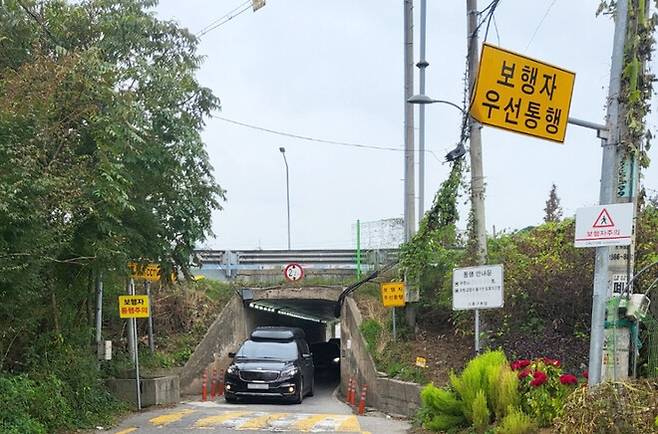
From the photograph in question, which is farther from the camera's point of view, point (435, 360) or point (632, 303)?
point (435, 360)

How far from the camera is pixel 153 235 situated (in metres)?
13.0

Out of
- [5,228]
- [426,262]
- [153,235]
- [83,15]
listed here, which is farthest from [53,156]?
[426,262]

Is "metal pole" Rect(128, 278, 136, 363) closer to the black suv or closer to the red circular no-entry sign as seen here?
the black suv

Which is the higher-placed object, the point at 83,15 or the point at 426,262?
the point at 83,15

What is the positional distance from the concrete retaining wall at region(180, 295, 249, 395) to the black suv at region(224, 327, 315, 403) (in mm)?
2322

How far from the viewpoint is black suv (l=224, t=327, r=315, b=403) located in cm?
1610

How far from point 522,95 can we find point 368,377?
11.6 m

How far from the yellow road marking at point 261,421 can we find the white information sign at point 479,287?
3734 mm

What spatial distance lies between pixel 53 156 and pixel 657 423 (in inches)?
334

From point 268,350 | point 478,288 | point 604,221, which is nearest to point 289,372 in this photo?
point 268,350

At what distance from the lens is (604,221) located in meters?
7.25

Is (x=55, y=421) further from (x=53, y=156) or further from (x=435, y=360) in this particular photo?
(x=435, y=360)

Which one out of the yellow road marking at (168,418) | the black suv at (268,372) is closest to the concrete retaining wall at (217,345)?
the black suv at (268,372)

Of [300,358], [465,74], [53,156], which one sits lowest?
[300,358]
